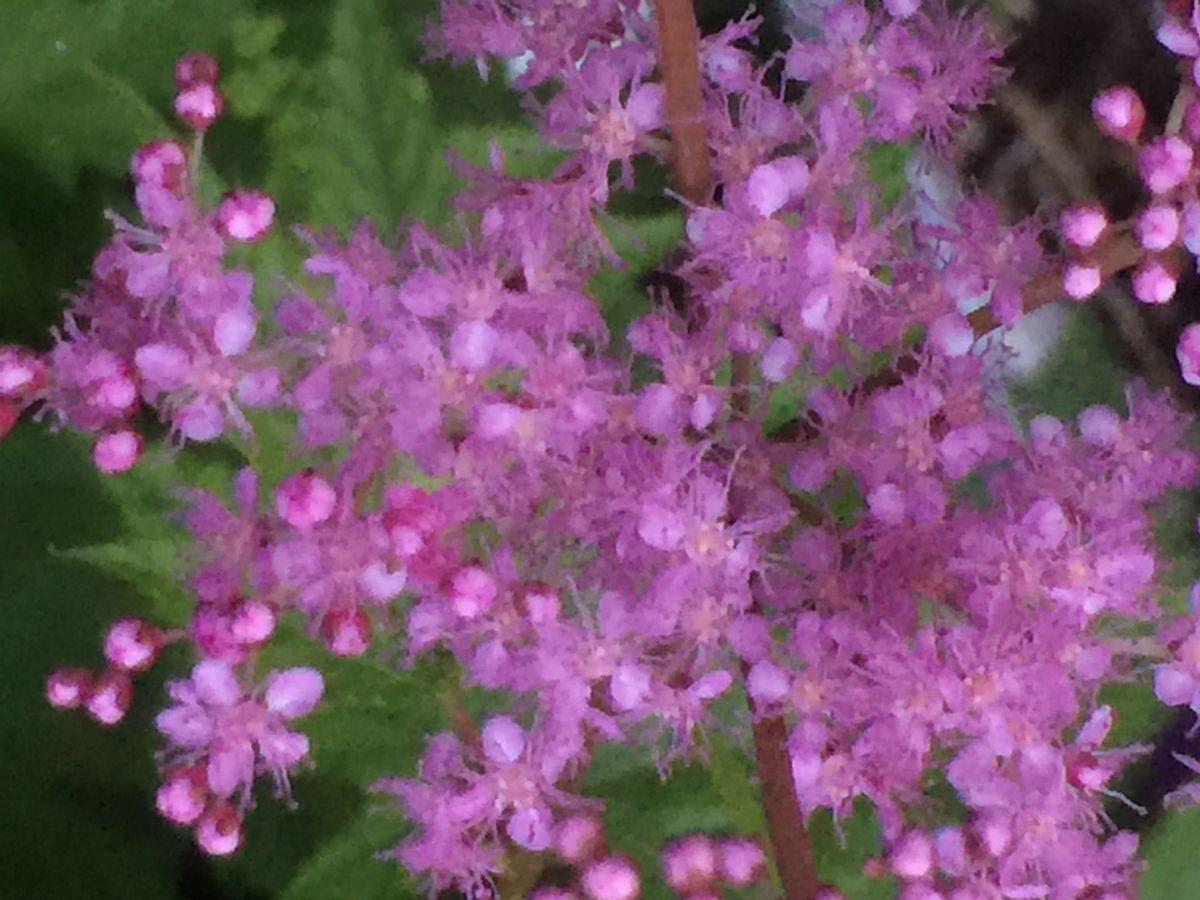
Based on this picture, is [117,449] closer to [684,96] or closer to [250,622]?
[250,622]

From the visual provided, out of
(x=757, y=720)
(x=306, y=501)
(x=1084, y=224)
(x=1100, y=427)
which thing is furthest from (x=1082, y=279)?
(x=306, y=501)

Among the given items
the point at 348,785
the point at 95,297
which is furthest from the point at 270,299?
the point at 348,785

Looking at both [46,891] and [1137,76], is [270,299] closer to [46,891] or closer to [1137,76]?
[46,891]

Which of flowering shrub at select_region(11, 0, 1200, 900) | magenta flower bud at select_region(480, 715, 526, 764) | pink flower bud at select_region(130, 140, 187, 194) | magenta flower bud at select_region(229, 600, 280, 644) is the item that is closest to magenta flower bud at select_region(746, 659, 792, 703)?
flowering shrub at select_region(11, 0, 1200, 900)

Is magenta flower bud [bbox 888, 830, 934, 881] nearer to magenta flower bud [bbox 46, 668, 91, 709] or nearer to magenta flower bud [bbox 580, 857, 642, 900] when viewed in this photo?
magenta flower bud [bbox 580, 857, 642, 900]

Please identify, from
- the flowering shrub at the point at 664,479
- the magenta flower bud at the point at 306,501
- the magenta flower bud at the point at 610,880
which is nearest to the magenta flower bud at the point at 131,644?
the flowering shrub at the point at 664,479
